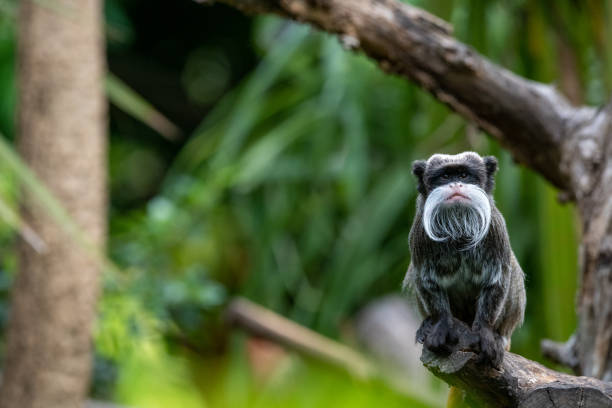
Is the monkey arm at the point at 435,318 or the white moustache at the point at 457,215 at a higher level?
the white moustache at the point at 457,215

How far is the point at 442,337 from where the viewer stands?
103cm

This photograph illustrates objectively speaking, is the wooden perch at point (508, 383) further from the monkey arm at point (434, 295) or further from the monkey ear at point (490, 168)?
the monkey ear at point (490, 168)

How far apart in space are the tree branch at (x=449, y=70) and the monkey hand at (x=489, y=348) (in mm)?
826

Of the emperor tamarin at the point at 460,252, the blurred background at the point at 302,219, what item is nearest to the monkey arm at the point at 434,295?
the emperor tamarin at the point at 460,252

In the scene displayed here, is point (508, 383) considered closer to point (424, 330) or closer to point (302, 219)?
point (424, 330)

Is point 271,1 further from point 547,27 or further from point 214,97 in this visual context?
point 214,97

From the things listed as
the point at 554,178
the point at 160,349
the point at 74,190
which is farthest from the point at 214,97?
the point at 554,178

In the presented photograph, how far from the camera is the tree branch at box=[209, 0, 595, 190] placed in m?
1.75

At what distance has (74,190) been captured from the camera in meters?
2.19

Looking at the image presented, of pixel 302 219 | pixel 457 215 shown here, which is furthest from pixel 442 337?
pixel 302 219

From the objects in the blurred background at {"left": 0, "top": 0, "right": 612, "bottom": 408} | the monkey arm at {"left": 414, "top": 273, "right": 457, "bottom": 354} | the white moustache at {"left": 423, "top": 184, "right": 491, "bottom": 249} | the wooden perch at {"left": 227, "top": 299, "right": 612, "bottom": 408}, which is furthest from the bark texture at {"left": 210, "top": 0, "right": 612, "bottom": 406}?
the white moustache at {"left": 423, "top": 184, "right": 491, "bottom": 249}

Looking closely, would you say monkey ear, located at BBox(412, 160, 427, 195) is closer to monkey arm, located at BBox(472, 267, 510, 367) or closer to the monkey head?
the monkey head

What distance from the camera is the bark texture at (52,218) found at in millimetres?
2150

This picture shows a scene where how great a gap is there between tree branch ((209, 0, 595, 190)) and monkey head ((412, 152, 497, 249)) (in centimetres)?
78
